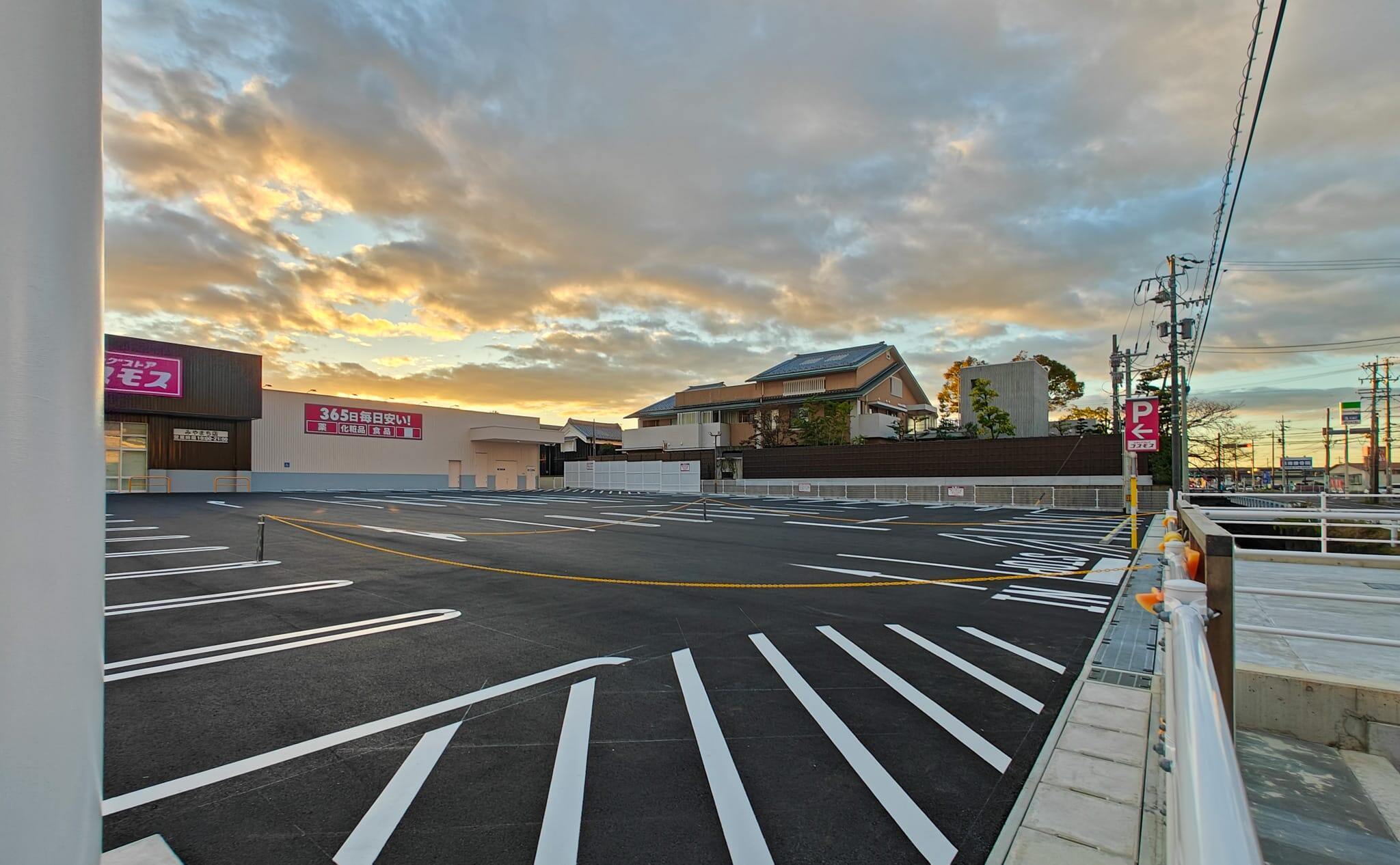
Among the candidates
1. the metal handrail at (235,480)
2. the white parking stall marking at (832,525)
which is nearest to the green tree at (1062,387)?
the white parking stall marking at (832,525)

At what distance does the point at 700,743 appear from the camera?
446cm

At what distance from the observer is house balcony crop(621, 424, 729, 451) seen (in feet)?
166

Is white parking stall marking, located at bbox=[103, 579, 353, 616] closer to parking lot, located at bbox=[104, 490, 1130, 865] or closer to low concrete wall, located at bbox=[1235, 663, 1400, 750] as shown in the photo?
parking lot, located at bbox=[104, 490, 1130, 865]

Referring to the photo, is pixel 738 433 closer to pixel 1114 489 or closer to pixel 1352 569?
pixel 1114 489

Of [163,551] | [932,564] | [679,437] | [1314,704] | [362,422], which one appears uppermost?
[362,422]

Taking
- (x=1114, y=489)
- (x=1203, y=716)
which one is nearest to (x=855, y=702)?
(x=1203, y=716)

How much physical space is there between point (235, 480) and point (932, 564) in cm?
4406

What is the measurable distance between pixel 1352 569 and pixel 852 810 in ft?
41.3

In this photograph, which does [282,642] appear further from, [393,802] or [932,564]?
[932,564]

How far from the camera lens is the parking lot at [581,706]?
3.45 metres

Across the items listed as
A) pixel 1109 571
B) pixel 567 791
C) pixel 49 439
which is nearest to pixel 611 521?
pixel 1109 571

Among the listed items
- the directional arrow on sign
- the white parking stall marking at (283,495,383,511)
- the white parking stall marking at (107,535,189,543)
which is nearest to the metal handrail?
the white parking stall marking at (283,495,383,511)

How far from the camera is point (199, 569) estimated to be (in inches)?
452

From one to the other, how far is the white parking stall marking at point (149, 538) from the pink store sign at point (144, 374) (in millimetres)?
24937
